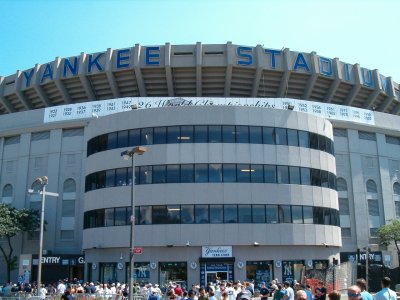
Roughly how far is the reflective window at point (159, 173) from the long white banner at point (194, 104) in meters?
8.43

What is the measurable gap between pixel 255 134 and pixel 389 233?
67.1ft

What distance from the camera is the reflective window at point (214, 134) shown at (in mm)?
41125

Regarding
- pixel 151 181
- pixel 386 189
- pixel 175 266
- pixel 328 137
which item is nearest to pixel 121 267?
pixel 175 266

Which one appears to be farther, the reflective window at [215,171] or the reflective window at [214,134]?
the reflective window at [214,134]

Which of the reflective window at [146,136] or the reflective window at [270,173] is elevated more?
the reflective window at [146,136]

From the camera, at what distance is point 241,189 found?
131 ft

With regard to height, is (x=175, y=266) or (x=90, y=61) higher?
(x=90, y=61)

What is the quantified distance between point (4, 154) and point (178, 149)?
92.7 feet

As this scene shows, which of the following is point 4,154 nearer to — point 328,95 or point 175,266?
point 175,266

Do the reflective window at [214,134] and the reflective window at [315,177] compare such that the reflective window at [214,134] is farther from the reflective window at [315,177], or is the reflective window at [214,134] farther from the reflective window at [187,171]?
the reflective window at [315,177]

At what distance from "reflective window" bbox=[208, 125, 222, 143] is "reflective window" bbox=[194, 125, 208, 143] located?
13.6 inches

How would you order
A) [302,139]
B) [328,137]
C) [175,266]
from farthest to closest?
[328,137]
[302,139]
[175,266]

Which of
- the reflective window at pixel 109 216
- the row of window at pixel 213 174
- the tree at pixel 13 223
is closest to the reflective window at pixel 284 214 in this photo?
the row of window at pixel 213 174

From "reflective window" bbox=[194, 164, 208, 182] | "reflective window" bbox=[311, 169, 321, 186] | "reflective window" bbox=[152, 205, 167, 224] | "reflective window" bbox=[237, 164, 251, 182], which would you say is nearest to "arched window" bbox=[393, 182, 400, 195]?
"reflective window" bbox=[311, 169, 321, 186]
